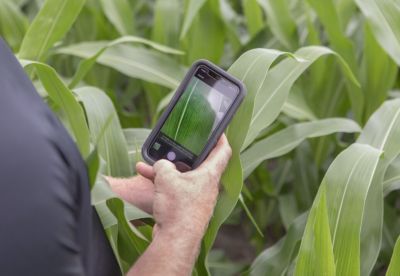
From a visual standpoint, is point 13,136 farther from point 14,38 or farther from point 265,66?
point 14,38

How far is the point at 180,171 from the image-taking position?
0.98 m

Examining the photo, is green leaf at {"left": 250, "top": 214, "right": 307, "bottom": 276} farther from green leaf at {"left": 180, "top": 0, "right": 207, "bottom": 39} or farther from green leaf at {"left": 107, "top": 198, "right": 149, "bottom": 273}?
green leaf at {"left": 180, "top": 0, "right": 207, "bottom": 39}

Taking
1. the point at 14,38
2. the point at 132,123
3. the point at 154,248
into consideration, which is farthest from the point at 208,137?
the point at 14,38

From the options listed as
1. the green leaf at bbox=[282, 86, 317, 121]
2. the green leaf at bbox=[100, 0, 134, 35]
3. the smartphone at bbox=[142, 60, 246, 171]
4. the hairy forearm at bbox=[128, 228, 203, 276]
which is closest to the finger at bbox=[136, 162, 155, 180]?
the smartphone at bbox=[142, 60, 246, 171]

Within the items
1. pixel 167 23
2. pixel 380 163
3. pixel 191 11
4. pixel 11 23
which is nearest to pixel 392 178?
pixel 380 163

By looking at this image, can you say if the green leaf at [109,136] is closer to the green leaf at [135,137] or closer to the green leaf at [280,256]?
the green leaf at [135,137]

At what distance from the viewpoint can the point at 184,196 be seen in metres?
0.91

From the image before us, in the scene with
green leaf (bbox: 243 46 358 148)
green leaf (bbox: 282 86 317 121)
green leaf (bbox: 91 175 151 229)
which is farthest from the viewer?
green leaf (bbox: 282 86 317 121)

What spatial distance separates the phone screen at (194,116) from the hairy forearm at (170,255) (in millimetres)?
123

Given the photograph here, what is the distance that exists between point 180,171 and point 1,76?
259 millimetres

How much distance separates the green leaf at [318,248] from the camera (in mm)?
923

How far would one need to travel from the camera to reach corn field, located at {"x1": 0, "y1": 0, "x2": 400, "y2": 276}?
3.34 feet

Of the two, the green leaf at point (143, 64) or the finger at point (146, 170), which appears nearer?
the finger at point (146, 170)

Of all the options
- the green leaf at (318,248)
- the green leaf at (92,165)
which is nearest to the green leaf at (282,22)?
the green leaf at (318,248)
